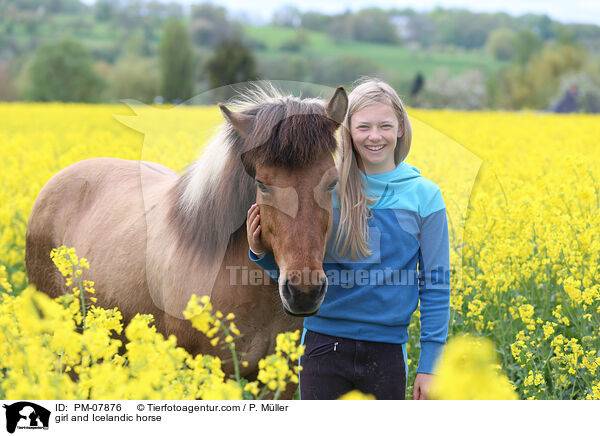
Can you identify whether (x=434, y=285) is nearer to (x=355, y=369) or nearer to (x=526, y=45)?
(x=355, y=369)

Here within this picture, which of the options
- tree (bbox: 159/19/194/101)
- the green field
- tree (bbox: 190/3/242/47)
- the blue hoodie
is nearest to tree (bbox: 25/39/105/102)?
tree (bbox: 159/19/194/101)

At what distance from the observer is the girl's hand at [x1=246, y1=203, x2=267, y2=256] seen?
2607mm

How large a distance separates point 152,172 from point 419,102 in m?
33.2

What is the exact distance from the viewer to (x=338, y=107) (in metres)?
2.71

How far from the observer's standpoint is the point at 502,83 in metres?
74.2

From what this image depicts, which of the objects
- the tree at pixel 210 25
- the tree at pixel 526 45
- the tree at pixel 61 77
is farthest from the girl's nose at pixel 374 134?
the tree at pixel 526 45

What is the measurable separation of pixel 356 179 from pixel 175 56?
225 feet

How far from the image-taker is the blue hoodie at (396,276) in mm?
2697

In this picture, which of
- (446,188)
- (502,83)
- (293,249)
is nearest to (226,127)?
(293,249)

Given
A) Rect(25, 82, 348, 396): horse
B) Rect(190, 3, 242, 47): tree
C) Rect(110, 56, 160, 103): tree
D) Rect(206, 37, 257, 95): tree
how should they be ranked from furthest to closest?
1. Rect(190, 3, 242, 47): tree
2. Rect(110, 56, 160, 103): tree
3. Rect(206, 37, 257, 95): tree
4. Rect(25, 82, 348, 396): horse

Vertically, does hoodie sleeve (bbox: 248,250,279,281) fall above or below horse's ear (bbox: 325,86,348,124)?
below

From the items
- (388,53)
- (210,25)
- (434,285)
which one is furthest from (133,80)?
(434,285)
